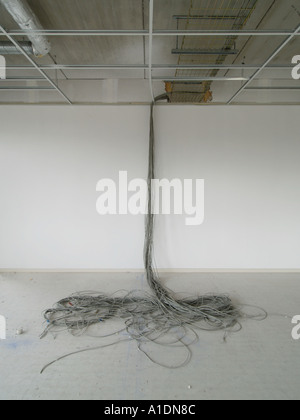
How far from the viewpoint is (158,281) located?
3.27m

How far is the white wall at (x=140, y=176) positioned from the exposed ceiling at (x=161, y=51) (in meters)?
0.26

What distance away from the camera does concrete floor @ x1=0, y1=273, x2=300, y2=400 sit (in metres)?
1.50

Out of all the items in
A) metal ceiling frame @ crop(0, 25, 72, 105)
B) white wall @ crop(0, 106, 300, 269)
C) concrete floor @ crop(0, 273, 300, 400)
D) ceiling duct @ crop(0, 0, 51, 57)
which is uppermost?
ceiling duct @ crop(0, 0, 51, 57)

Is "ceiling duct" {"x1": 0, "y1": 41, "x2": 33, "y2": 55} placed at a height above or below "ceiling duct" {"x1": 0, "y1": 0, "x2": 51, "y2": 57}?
above

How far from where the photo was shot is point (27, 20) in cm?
209

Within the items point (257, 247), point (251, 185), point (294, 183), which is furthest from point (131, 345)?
point (294, 183)

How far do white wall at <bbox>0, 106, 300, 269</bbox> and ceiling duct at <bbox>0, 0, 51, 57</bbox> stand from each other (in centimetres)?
106

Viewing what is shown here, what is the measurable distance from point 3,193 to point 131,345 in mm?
3111

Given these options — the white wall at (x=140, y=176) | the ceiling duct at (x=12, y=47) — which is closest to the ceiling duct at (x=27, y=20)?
the ceiling duct at (x=12, y=47)

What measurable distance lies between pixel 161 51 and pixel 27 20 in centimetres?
166

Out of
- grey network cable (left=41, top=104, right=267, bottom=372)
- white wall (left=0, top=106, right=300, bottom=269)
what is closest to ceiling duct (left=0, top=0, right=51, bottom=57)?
white wall (left=0, top=106, right=300, bottom=269)

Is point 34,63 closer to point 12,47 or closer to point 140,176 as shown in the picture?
point 12,47

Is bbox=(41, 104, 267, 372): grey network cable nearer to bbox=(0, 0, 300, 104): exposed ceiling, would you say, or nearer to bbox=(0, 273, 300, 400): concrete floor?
bbox=(0, 273, 300, 400): concrete floor

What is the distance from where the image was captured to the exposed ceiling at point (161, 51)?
2.24 metres
